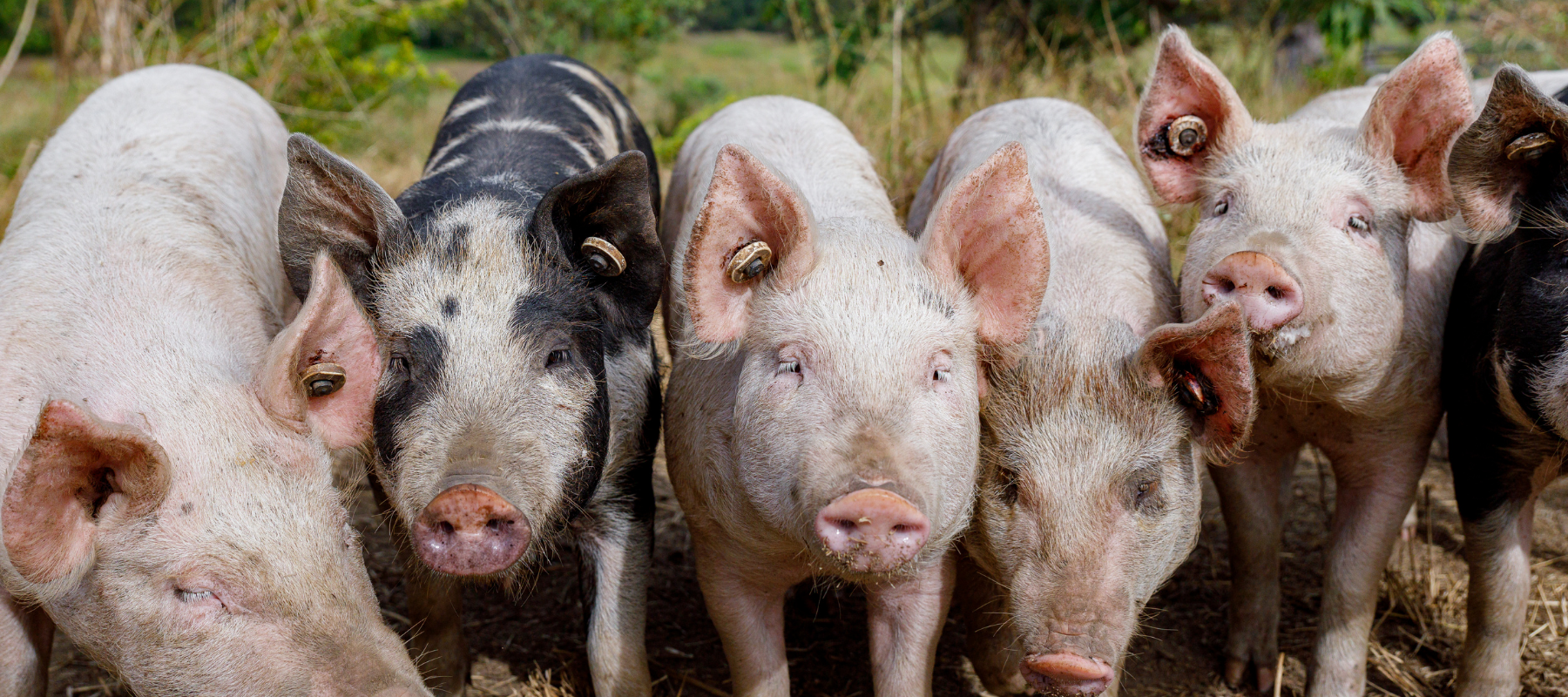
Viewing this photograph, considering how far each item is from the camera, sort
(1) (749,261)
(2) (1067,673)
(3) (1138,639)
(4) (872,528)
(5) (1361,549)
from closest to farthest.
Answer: (4) (872,528) → (2) (1067,673) → (1) (749,261) → (5) (1361,549) → (3) (1138,639)

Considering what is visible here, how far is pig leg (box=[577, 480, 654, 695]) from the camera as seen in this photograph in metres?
3.84

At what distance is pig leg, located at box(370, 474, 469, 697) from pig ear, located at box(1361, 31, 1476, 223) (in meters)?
3.60

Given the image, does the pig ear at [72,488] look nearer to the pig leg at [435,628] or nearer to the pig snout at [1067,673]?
the pig leg at [435,628]

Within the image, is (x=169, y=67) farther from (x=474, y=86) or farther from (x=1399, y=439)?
(x=1399, y=439)

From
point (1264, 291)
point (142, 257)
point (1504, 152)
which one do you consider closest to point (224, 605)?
point (142, 257)

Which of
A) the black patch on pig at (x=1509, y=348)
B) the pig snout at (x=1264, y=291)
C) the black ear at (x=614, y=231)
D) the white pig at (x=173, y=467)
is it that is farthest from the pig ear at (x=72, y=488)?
the black patch on pig at (x=1509, y=348)

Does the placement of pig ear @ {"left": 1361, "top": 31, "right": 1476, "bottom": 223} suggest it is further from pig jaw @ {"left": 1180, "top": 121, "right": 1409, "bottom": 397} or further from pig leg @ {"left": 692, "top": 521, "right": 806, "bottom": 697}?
pig leg @ {"left": 692, "top": 521, "right": 806, "bottom": 697}

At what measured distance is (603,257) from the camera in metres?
3.71

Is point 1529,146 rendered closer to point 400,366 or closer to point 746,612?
point 746,612

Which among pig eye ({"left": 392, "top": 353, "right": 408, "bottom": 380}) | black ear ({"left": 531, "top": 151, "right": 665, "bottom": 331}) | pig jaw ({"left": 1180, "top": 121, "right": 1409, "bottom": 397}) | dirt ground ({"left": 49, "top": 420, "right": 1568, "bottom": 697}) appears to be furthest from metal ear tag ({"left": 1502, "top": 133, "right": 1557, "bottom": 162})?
pig eye ({"left": 392, "top": 353, "right": 408, "bottom": 380})

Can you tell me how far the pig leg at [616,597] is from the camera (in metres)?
3.84

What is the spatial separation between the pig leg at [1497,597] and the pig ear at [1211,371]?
1150 millimetres

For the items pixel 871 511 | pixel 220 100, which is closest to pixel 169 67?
A: pixel 220 100

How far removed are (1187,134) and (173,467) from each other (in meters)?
3.51
